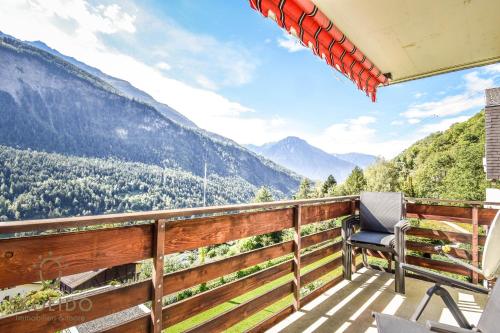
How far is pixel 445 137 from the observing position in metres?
35.7

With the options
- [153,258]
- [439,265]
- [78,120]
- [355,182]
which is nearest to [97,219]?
[153,258]

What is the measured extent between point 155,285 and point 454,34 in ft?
8.24

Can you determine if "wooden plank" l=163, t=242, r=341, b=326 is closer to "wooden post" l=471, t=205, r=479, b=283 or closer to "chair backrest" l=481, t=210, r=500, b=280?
"chair backrest" l=481, t=210, r=500, b=280

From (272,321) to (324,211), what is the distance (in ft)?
3.88

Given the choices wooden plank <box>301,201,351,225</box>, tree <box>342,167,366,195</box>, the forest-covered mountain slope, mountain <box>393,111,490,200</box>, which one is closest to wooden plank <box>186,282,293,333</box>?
wooden plank <box>301,201,351,225</box>

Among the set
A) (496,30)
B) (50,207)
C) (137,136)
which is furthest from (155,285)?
(137,136)

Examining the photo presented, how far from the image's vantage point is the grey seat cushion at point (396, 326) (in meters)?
1.18

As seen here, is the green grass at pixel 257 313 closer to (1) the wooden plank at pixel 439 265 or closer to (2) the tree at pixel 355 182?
(1) the wooden plank at pixel 439 265

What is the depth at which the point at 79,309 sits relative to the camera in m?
1.17

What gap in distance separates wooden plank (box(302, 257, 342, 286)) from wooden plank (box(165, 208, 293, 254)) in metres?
0.65

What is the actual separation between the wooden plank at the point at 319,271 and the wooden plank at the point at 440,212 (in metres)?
Result: 1.07

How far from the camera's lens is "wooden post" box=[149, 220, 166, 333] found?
1417 millimetres

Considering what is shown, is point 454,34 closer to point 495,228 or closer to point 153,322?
point 495,228

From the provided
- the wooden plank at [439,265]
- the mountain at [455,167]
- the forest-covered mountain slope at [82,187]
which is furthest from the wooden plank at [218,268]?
the forest-covered mountain slope at [82,187]
